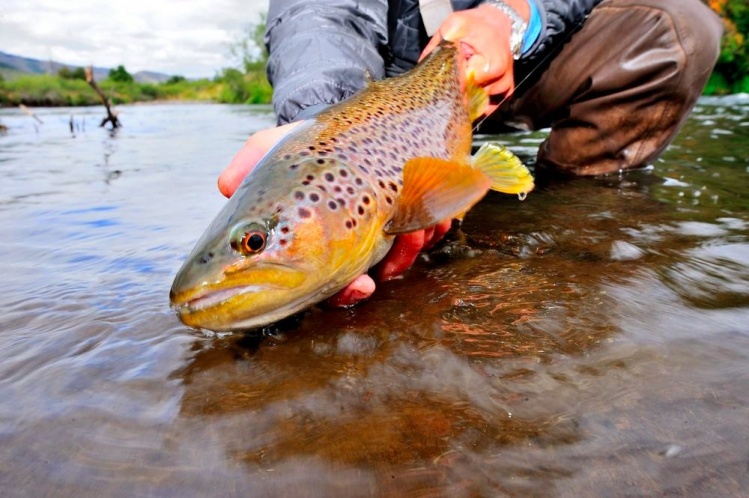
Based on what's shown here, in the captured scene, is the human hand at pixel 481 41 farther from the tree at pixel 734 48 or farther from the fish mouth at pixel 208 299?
the tree at pixel 734 48

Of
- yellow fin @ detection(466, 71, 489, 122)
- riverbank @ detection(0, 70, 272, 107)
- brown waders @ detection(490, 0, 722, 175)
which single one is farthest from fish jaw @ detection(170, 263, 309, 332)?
riverbank @ detection(0, 70, 272, 107)

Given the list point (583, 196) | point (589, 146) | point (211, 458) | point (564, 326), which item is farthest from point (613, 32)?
point (211, 458)

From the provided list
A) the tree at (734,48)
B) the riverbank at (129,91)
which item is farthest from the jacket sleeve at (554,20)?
the riverbank at (129,91)

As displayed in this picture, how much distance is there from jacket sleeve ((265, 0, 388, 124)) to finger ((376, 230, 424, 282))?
880mm

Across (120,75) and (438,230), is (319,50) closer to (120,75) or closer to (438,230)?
(438,230)

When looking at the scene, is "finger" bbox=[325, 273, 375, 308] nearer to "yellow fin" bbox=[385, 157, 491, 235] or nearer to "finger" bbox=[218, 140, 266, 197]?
"yellow fin" bbox=[385, 157, 491, 235]

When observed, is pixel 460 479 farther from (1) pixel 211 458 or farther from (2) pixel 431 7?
(2) pixel 431 7

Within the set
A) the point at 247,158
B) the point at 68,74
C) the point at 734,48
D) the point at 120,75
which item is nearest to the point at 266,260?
the point at 247,158

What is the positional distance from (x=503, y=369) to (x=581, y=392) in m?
0.21

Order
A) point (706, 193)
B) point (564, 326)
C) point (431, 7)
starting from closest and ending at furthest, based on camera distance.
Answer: point (564, 326), point (431, 7), point (706, 193)

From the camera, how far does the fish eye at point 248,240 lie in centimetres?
154

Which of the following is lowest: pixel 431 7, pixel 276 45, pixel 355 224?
pixel 355 224

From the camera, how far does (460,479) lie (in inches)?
41.4

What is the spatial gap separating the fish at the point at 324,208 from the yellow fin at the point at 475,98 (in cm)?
39
